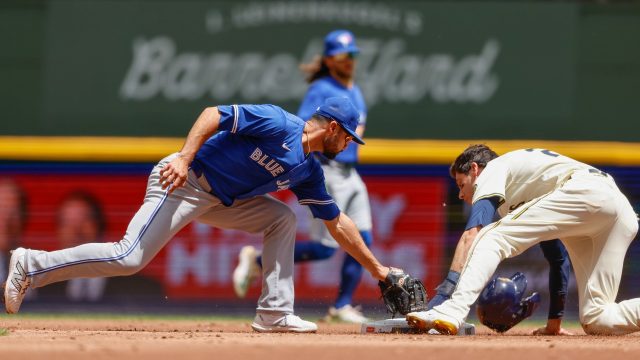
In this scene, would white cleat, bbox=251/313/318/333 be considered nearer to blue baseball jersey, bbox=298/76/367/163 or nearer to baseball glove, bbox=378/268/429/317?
baseball glove, bbox=378/268/429/317

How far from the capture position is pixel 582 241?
646 cm

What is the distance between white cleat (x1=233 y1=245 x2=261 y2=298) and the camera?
8109 mm

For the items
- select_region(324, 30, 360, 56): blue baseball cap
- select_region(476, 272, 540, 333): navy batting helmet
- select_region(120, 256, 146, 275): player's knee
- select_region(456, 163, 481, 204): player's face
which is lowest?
select_region(476, 272, 540, 333): navy batting helmet

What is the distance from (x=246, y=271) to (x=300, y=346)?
2667mm

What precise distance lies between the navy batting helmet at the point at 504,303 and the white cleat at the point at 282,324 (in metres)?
0.93

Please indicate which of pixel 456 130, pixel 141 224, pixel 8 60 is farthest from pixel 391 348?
pixel 8 60

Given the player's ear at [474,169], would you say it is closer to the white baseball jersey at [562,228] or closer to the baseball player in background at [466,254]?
the baseball player in background at [466,254]

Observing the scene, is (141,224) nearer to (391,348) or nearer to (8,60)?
(391,348)

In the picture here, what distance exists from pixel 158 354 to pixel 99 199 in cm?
411

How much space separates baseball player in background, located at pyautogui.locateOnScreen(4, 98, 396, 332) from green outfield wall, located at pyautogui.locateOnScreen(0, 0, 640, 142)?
5693 millimetres

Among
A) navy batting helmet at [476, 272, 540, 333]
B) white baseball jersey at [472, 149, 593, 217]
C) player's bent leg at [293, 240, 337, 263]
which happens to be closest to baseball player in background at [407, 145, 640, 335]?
white baseball jersey at [472, 149, 593, 217]

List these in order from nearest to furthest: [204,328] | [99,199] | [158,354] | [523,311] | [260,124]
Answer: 1. [158,354]
2. [260,124]
3. [523,311]
4. [204,328]
5. [99,199]

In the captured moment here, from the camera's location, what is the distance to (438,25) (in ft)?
40.5

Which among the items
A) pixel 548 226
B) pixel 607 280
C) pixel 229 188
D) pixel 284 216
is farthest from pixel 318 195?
pixel 607 280
